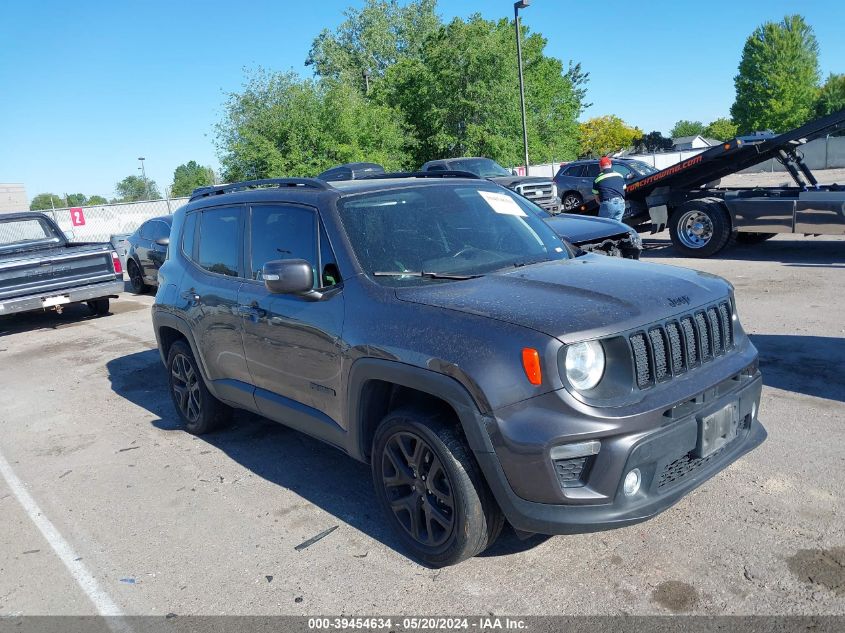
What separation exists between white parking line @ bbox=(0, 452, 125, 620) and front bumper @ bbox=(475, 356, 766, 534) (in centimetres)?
192

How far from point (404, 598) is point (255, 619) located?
68 cm

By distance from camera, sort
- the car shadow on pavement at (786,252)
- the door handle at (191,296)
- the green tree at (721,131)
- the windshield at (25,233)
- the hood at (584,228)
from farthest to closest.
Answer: the green tree at (721,131)
the windshield at (25,233)
the car shadow on pavement at (786,252)
the hood at (584,228)
the door handle at (191,296)

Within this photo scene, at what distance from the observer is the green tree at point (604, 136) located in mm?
90188

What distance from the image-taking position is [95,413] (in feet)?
21.7

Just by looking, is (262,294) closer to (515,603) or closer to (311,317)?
(311,317)

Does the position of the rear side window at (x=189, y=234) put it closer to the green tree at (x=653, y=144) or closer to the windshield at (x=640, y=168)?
the windshield at (x=640, y=168)

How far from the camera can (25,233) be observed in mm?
12484

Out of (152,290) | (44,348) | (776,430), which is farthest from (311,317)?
(152,290)

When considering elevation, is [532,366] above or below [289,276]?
below

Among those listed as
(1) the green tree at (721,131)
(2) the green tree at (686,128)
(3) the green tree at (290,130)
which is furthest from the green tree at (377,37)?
(2) the green tree at (686,128)

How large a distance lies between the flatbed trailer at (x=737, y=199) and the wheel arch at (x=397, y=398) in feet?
30.6

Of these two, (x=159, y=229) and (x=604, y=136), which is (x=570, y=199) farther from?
(x=604, y=136)

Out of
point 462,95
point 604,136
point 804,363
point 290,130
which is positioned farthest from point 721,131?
point 804,363

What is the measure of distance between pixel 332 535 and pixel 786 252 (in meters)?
10.8
